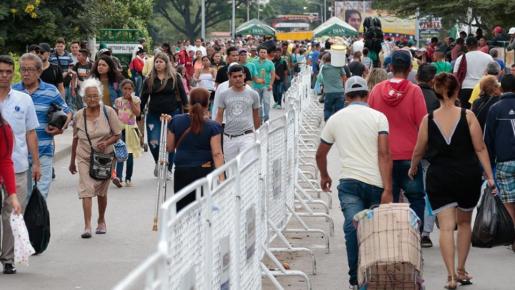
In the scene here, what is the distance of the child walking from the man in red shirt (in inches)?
235

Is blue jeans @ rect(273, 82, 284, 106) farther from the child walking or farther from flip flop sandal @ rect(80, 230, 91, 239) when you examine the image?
flip flop sandal @ rect(80, 230, 91, 239)

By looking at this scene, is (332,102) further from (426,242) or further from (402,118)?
(402,118)

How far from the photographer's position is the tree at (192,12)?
399 feet

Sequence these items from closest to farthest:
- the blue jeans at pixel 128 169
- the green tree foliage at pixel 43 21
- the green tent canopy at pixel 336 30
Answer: the blue jeans at pixel 128 169
the green tree foliage at pixel 43 21
the green tent canopy at pixel 336 30

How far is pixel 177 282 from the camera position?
17.6ft

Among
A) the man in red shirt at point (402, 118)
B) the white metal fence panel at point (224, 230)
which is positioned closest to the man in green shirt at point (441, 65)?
the man in red shirt at point (402, 118)

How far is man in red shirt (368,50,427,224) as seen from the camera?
10750mm

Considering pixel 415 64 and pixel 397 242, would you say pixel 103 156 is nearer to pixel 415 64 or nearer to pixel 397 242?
pixel 397 242

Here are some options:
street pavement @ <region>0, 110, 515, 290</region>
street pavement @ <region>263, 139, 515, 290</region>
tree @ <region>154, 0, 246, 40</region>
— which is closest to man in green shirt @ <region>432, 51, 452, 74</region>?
street pavement @ <region>0, 110, 515, 290</region>

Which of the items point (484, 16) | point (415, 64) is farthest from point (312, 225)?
point (484, 16)

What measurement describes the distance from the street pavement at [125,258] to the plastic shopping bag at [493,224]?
0.28m

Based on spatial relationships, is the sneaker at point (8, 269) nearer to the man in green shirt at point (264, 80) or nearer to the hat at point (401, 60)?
the hat at point (401, 60)

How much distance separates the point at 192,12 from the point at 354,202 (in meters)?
123

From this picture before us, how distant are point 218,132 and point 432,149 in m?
1.75
